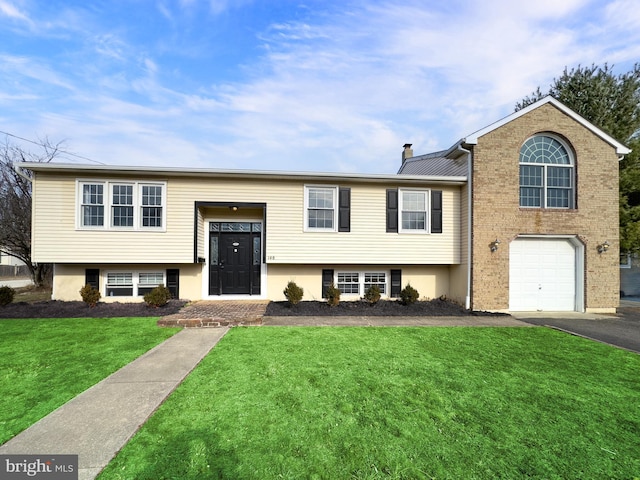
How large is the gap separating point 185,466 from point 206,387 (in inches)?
57.2

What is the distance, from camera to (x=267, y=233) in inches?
360

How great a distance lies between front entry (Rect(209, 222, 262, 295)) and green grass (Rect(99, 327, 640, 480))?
188 inches

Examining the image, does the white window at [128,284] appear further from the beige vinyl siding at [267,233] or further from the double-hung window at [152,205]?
the double-hung window at [152,205]

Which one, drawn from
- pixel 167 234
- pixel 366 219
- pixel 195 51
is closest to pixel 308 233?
pixel 366 219

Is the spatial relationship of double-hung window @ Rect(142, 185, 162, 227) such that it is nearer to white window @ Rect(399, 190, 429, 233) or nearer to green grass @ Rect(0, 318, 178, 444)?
green grass @ Rect(0, 318, 178, 444)

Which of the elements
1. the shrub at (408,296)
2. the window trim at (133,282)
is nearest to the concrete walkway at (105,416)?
the window trim at (133,282)

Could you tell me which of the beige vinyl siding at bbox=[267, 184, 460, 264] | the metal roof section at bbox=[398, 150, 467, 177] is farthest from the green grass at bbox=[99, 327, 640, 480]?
the metal roof section at bbox=[398, 150, 467, 177]

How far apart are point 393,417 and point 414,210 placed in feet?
24.8

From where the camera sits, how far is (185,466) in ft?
7.59

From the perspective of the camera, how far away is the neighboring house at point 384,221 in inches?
343

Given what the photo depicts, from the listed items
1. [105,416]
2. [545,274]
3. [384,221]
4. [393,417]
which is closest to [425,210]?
[384,221]

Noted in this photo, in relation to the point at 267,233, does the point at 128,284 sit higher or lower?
lower

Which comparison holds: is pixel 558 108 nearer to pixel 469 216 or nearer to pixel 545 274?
pixel 469 216

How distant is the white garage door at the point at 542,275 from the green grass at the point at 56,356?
33.5 feet
